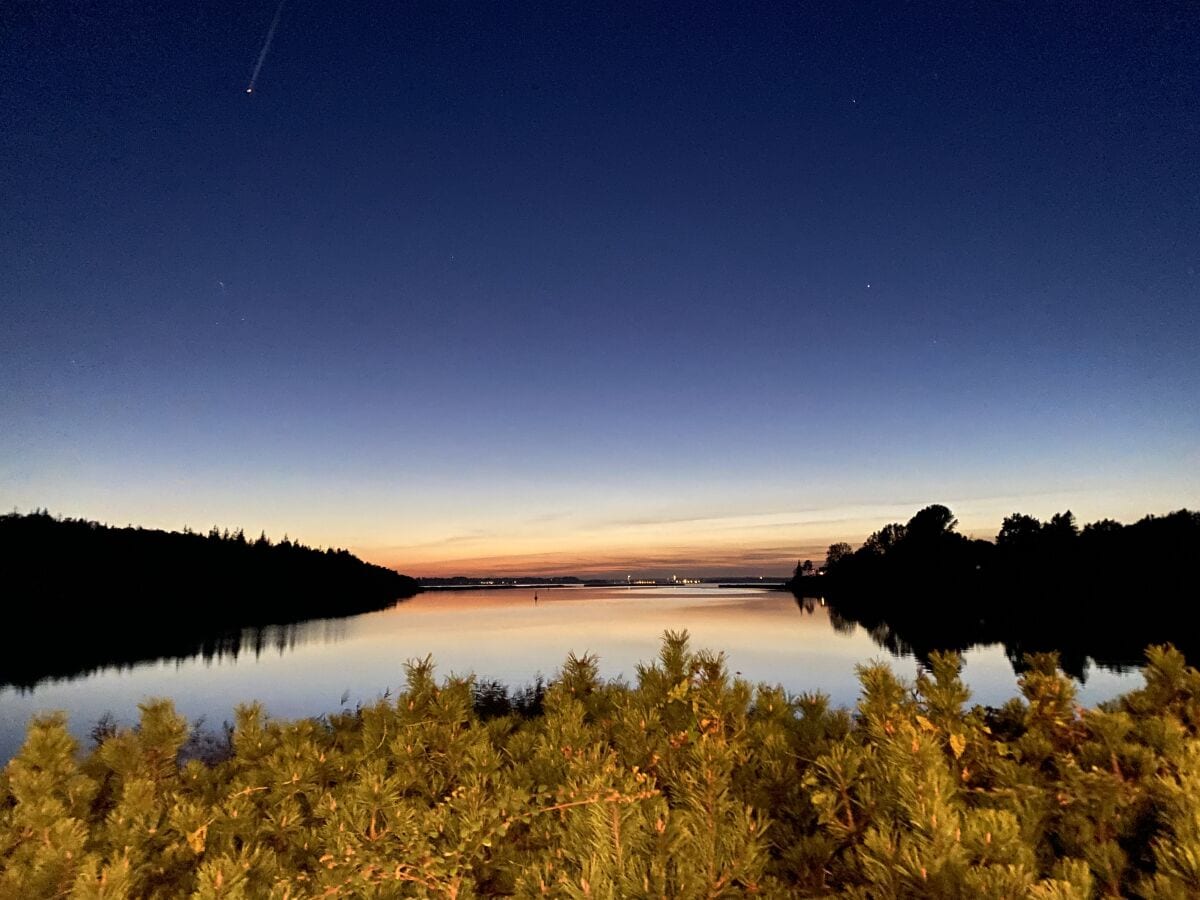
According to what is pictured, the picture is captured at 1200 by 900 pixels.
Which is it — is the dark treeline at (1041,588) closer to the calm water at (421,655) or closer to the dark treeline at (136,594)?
the calm water at (421,655)

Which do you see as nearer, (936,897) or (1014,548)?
(936,897)

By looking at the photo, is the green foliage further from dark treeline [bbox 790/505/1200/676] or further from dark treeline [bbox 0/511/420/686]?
dark treeline [bbox 0/511/420/686]

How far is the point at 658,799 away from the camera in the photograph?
6.90 feet

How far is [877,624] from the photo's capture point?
66.3m

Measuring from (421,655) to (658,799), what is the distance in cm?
2581

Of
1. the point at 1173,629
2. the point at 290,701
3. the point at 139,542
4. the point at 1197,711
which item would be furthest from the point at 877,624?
the point at 139,542

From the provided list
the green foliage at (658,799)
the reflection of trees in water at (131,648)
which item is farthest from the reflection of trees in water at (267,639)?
the green foliage at (658,799)

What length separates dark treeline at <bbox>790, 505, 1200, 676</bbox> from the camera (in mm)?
46188

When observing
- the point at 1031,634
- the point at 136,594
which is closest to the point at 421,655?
the point at 1031,634

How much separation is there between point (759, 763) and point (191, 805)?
2.70 m

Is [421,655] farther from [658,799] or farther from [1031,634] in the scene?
[1031,634]

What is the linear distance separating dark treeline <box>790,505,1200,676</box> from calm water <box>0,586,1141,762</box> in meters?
5.50

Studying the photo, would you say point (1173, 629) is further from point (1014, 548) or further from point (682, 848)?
point (682, 848)

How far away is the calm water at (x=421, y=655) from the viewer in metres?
28.1
